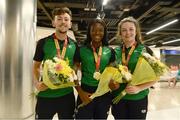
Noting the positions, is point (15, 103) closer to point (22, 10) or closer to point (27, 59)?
point (27, 59)

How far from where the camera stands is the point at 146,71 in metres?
2.45

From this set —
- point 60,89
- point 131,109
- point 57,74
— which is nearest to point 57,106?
point 60,89

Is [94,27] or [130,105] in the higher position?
[94,27]

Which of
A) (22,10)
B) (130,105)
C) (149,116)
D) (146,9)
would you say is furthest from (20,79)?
(146,9)

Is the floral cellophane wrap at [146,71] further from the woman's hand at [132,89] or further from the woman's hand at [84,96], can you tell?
the woman's hand at [84,96]

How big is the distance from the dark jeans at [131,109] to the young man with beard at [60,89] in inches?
17.7

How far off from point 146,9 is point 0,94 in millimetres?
6331

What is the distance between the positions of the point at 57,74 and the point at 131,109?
32.4 inches

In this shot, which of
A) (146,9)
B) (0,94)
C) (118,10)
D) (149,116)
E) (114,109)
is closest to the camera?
(114,109)

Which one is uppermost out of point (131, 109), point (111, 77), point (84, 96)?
point (111, 77)

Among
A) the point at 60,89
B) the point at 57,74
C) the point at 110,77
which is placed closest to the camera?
the point at 57,74

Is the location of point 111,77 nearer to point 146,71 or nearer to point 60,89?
point 146,71

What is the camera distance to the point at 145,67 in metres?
2.45

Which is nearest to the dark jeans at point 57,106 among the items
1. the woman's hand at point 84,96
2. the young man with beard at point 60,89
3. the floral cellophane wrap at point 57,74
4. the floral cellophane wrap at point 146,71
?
the young man with beard at point 60,89
